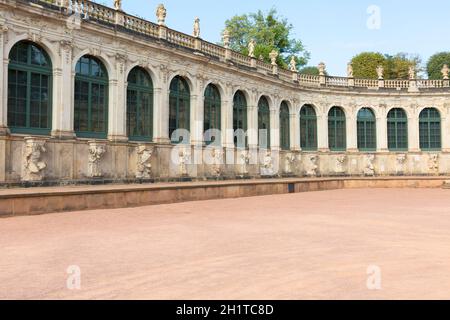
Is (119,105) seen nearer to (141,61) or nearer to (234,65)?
(141,61)

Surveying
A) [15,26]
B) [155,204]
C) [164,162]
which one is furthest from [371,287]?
[164,162]

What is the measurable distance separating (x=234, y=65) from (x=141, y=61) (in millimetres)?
8381

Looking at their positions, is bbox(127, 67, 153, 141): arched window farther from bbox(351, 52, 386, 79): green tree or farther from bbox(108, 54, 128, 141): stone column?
bbox(351, 52, 386, 79): green tree

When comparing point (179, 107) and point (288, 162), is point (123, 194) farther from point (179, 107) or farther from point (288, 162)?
point (288, 162)

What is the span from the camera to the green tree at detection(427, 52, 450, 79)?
2405 inches

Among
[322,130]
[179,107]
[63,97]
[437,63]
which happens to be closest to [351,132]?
[322,130]

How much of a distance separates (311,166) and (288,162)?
124 inches

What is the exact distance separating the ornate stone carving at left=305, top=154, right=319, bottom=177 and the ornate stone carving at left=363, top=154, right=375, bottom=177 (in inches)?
191

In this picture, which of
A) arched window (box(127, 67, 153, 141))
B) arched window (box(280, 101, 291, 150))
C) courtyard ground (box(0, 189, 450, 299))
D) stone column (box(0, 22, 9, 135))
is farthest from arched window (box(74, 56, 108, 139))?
arched window (box(280, 101, 291, 150))

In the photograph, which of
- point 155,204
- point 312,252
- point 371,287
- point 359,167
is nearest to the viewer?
point 371,287

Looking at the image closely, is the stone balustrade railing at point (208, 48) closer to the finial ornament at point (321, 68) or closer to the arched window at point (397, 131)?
the finial ornament at point (321, 68)

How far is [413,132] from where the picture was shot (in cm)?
3831

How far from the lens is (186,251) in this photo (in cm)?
795

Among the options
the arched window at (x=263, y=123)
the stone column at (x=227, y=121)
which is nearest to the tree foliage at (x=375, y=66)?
the arched window at (x=263, y=123)
